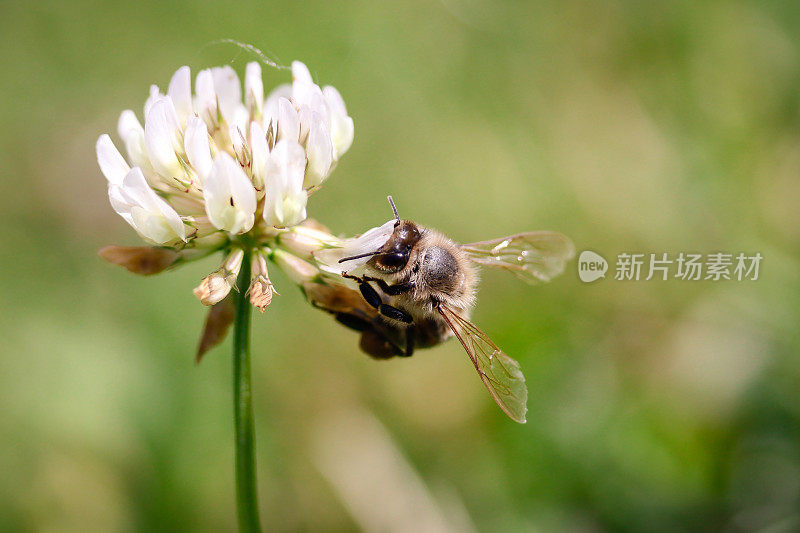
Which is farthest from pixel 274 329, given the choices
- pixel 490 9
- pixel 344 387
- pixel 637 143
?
pixel 490 9

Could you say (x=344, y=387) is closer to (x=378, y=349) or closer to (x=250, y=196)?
(x=378, y=349)

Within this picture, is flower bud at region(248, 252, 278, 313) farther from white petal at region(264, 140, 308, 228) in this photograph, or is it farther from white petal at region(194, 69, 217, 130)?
white petal at region(194, 69, 217, 130)

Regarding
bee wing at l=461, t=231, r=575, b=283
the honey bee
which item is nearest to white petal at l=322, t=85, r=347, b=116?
the honey bee

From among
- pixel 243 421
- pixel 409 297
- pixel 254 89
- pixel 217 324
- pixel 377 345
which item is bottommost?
pixel 243 421

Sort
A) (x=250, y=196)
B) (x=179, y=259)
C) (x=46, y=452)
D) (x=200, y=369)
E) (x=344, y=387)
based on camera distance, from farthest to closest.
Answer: (x=344, y=387) < (x=200, y=369) < (x=46, y=452) < (x=179, y=259) < (x=250, y=196)

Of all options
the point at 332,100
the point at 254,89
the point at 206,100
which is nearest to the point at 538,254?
the point at 332,100

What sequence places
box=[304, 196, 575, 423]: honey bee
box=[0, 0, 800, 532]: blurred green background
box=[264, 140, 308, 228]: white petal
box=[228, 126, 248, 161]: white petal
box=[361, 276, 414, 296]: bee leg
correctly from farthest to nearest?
box=[0, 0, 800, 532]: blurred green background, box=[361, 276, 414, 296]: bee leg, box=[304, 196, 575, 423]: honey bee, box=[228, 126, 248, 161]: white petal, box=[264, 140, 308, 228]: white petal

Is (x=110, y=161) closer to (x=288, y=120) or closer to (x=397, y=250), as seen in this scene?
(x=288, y=120)
